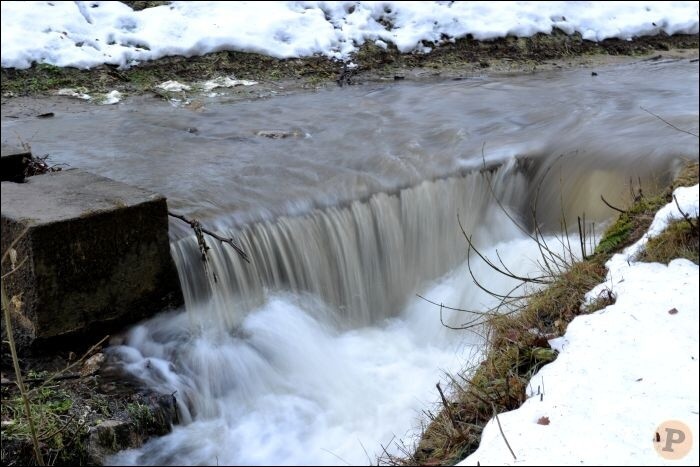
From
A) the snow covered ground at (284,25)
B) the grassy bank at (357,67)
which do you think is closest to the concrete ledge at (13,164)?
A: the grassy bank at (357,67)

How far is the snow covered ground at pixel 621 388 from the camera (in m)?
2.52

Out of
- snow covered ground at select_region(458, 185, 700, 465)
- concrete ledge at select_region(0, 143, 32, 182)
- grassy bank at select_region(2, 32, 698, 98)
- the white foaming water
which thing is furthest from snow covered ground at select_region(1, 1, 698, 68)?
snow covered ground at select_region(458, 185, 700, 465)

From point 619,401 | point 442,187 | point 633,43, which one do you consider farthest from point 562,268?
point 633,43

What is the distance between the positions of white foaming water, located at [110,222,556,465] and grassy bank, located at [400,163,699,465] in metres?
0.33

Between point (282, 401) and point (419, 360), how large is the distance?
3.43 feet

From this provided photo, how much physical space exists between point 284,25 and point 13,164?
276 inches

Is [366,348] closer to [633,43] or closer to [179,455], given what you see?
[179,455]

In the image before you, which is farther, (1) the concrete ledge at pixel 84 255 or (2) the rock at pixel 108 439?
(1) the concrete ledge at pixel 84 255

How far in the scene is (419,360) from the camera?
5.02 meters

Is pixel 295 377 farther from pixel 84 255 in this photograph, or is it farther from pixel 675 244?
pixel 675 244

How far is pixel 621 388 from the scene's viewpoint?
280 centimetres

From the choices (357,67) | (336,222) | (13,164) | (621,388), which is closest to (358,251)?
(336,222)

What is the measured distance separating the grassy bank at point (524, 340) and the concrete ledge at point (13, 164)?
3.10 metres

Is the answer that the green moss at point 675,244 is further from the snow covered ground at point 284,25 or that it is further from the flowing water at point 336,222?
the snow covered ground at point 284,25
